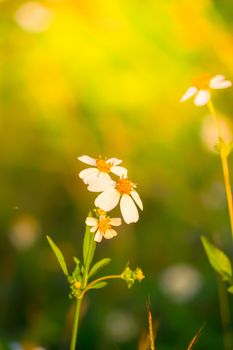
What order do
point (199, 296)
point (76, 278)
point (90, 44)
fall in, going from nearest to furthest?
point (76, 278) < point (199, 296) < point (90, 44)

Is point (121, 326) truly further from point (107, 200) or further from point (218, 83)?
point (107, 200)

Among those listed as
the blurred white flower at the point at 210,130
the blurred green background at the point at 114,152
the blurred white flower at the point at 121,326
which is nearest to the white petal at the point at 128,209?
the blurred green background at the point at 114,152

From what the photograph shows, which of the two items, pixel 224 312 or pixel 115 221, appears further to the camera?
→ pixel 224 312

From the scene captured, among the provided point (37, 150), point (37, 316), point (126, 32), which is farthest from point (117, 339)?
point (126, 32)

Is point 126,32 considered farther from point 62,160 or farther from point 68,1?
point 62,160

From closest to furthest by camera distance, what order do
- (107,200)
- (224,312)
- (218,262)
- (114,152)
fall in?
(107,200)
(218,262)
(224,312)
(114,152)

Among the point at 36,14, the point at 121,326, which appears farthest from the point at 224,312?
the point at 36,14

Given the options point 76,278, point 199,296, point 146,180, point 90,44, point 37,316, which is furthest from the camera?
point 90,44

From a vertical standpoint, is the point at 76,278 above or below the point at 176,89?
below
